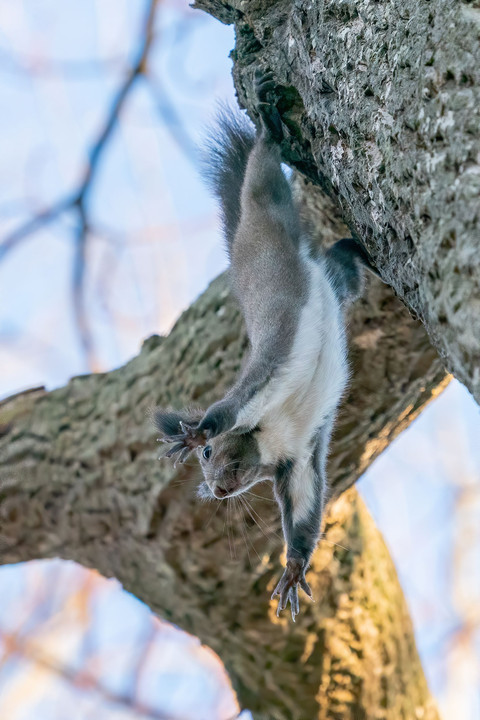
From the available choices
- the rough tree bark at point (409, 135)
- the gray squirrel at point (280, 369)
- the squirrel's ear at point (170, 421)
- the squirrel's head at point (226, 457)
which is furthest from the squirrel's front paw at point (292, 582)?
the rough tree bark at point (409, 135)

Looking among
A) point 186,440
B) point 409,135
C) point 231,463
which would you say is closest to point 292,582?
point 231,463

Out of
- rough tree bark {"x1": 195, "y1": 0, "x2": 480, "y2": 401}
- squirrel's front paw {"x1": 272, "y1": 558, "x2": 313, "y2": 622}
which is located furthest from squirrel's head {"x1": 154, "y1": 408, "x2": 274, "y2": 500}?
rough tree bark {"x1": 195, "y1": 0, "x2": 480, "y2": 401}

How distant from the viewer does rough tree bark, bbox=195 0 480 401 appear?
0.87 m

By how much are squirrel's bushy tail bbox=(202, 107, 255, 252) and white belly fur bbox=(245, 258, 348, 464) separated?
0.57m

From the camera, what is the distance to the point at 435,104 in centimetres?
96

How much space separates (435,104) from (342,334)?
3.88 feet

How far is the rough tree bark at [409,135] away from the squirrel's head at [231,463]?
73 cm

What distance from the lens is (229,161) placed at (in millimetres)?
2564

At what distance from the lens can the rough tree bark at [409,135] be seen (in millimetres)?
868

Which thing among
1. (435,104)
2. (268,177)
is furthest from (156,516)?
(435,104)

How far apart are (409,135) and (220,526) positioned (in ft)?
5.65

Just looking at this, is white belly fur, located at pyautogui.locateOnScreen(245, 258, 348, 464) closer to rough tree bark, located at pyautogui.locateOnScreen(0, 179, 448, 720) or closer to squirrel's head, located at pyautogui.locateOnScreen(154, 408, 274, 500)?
squirrel's head, located at pyautogui.locateOnScreen(154, 408, 274, 500)

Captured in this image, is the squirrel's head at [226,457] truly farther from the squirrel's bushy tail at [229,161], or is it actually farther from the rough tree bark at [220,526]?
the squirrel's bushy tail at [229,161]

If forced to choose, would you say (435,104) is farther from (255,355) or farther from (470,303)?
(255,355)
